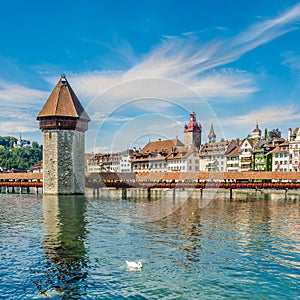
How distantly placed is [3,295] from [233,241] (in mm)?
8201

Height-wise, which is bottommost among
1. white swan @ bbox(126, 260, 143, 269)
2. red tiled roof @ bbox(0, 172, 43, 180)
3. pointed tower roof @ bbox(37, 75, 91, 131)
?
white swan @ bbox(126, 260, 143, 269)

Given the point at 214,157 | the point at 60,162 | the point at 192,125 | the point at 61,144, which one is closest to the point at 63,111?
the point at 61,144

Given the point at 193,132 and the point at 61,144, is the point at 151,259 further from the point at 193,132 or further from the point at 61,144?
the point at 193,132

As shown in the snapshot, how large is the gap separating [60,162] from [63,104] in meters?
5.73

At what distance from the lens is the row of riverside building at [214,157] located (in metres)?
57.6

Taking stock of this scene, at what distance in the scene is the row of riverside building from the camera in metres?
57.6

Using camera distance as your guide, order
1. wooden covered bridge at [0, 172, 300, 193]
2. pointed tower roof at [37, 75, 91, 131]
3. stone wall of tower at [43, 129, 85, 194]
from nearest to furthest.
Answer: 1. stone wall of tower at [43, 129, 85, 194]
2. pointed tower roof at [37, 75, 91, 131]
3. wooden covered bridge at [0, 172, 300, 193]

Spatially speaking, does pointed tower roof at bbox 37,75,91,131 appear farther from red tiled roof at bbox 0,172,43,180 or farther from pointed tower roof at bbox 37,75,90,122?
red tiled roof at bbox 0,172,43,180

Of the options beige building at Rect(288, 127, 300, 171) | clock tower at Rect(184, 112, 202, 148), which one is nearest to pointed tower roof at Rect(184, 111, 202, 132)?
clock tower at Rect(184, 112, 202, 148)

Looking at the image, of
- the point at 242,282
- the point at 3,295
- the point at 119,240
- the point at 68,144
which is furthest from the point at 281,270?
the point at 68,144

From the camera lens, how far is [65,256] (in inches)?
476

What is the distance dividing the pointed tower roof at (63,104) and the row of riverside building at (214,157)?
1708 cm

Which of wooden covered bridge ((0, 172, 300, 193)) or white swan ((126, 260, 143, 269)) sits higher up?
wooden covered bridge ((0, 172, 300, 193))

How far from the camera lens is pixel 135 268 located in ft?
34.5
